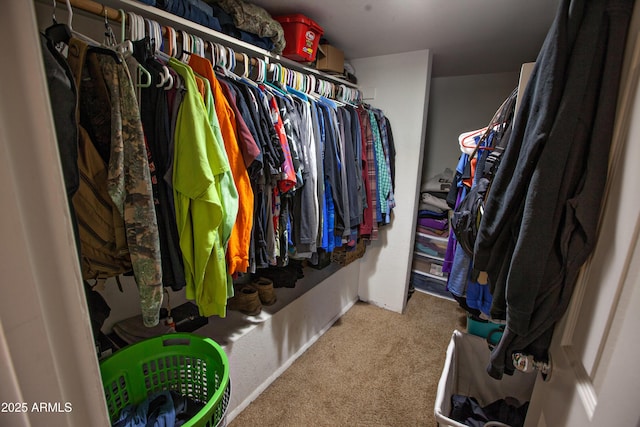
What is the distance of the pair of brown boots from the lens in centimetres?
149

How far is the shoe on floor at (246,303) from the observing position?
1487mm

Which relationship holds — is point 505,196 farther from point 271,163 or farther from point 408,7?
point 408,7

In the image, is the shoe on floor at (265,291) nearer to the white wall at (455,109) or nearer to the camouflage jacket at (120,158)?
the camouflage jacket at (120,158)

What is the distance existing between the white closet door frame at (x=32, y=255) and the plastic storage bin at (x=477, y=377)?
141 centimetres

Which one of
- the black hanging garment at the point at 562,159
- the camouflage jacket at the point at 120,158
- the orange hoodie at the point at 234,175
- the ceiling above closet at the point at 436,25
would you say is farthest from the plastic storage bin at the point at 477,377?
the ceiling above closet at the point at 436,25

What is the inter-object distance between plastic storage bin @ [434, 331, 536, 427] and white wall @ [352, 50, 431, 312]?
86 cm

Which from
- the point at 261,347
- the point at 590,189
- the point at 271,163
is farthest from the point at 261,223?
the point at 590,189

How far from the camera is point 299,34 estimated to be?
1431 mm

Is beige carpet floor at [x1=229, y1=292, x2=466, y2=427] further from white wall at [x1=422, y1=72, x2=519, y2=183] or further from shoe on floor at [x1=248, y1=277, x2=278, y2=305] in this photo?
white wall at [x1=422, y1=72, x2=519, y2=183]

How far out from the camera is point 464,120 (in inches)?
107

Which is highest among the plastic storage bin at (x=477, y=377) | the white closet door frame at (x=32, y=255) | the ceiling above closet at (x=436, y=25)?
the ceiling above closet at (x=436, y=25)

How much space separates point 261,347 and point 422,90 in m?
1.95

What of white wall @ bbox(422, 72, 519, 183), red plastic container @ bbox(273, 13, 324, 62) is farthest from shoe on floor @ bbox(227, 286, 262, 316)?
white wall @ bbox(422, 72, 519, 183)

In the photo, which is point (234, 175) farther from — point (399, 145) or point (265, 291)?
point (399, 145)
